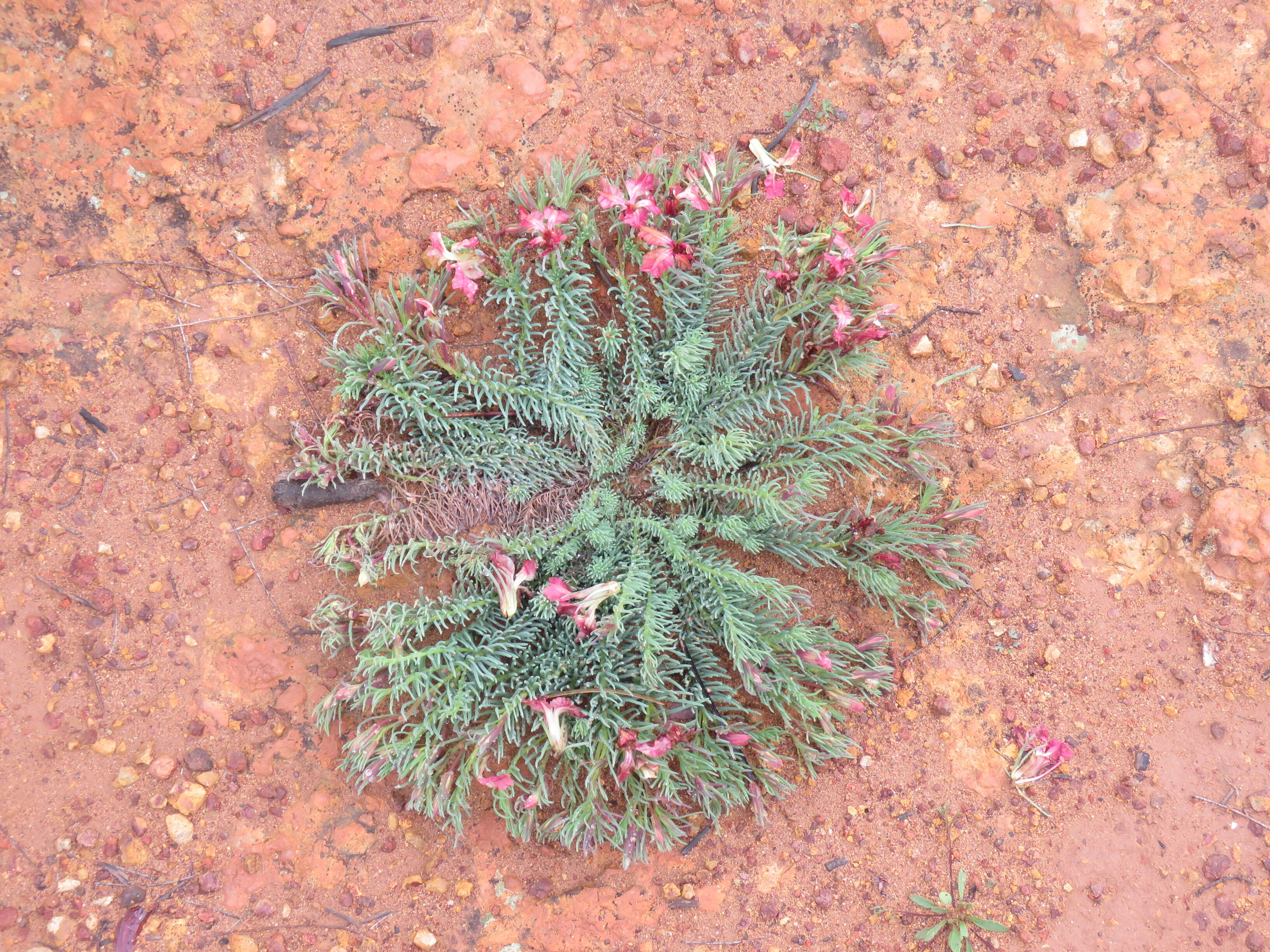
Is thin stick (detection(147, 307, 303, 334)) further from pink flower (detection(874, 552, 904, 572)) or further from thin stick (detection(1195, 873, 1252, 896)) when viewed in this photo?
thin stick (detection(1195, 873, 1252, 896))

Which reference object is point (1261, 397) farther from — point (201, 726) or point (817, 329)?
point (201, 726)

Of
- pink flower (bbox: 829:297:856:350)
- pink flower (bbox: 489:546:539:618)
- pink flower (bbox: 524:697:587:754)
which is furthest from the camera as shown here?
pink flower (bbox: 829:297:856:350)

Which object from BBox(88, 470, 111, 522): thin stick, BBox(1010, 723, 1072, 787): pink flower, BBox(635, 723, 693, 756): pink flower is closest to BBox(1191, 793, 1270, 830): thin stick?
BBox(1010, 723, 1072, 787): pink flower

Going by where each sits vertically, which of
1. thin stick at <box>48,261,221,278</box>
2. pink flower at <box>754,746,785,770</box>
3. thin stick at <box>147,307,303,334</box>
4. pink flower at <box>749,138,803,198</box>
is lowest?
pink flower at <box>754,746,785,770</box>

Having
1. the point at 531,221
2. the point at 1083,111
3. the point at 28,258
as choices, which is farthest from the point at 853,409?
the point at 28,258

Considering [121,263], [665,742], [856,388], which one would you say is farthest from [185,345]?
[856,388]

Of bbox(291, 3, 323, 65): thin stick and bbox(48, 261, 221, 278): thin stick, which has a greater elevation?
bbox(291, 3, 323, 65): thin stick

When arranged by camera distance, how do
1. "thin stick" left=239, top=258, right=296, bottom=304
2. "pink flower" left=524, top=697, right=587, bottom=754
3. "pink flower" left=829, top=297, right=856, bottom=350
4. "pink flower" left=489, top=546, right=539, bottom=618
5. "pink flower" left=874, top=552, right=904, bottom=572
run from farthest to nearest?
1. "thin stick" left=239, top=258, right=296, bottom=304
2. "pink flower" left=874, top=552, right=904, bottom=572
3. "pink flower" left=829, top=297, right=856, bottom=350
4. "pink flower" left=489, top=546, right=539, bottom=618
5. "pink flower" left=524, top=697, right=587, bottom=754

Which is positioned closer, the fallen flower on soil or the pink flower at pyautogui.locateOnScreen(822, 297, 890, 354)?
the pink flower at pyautogui.locateOnScreen(822, 297, 890, 354)
